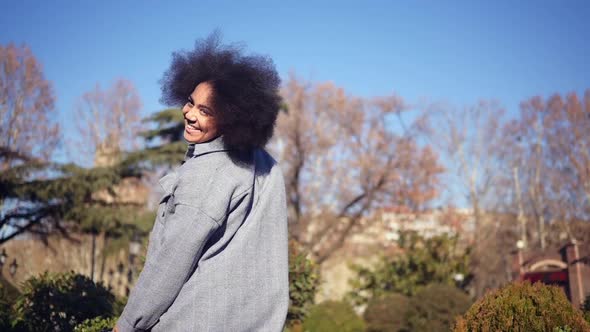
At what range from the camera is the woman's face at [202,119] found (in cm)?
239

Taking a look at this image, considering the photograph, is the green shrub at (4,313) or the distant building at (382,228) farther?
the distant building at (382,228)

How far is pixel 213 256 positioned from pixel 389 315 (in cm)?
1198

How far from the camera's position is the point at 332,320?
43.2 ft

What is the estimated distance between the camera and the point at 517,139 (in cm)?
3744

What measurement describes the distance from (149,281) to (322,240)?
30622 mm

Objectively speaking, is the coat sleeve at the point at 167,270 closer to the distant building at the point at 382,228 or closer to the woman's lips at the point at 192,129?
the woman's lips at the point at 192,129

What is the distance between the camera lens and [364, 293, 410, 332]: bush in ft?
42.8

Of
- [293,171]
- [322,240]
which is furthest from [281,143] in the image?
[322,240]

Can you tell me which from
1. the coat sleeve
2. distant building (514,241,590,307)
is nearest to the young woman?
the coat sleeve

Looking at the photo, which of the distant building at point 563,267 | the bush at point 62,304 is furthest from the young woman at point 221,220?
the distant building at point 563,267

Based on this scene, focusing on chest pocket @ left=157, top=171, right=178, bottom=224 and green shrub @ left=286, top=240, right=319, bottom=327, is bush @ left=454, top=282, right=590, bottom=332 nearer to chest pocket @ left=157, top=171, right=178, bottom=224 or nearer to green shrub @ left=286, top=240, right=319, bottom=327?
chest pocket @ left=157, top=171, right=178, bottom=224

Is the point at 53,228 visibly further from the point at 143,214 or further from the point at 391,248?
the point at 391,248

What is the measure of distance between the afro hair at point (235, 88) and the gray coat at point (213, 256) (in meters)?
0.11

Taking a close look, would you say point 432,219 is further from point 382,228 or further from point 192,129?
point 192,129
